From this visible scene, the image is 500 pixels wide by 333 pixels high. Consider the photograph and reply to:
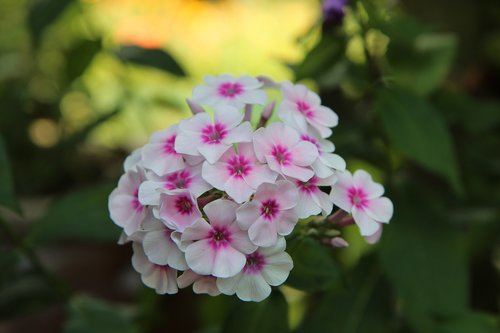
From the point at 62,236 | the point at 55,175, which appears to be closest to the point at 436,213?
the point at 62,236

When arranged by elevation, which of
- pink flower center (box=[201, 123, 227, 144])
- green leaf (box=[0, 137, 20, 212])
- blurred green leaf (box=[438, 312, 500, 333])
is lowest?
blurred green leaf (box=[438, 312, 500, 333])

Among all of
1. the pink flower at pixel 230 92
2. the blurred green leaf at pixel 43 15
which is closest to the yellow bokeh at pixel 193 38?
the blurred green leaf at pixel 43 15

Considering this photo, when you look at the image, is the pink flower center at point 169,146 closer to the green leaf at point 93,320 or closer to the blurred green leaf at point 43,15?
the green leaf at point 93,320

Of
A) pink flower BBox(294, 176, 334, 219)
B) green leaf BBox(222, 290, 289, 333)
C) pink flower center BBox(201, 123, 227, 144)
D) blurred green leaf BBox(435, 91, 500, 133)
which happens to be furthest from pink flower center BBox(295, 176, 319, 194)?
blurred green leaf BBox(435, 91, 500, 133)

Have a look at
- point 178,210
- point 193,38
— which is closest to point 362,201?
Result: point 178,210

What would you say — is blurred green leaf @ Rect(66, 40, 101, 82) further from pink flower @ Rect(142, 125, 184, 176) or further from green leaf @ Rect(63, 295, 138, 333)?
pink flower @ Rect(142, 125, 184, 176)

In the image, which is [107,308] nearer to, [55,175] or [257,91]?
[257,91]

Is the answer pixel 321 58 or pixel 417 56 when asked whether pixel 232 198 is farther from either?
pixel 417 56
